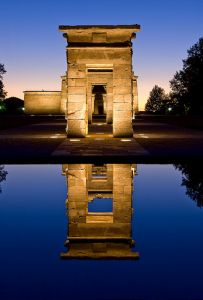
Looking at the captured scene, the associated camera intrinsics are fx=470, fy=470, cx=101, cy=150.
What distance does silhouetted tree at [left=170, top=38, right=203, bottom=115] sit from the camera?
60531mm

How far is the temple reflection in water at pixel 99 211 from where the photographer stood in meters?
4.73

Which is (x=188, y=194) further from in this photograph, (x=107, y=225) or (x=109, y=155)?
(x=109, y=155)

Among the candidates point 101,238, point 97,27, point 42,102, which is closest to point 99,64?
point 97,27

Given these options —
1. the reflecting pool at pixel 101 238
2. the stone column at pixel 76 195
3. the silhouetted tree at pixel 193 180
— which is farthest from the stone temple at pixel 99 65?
the reflecting pool at pixel 101 238

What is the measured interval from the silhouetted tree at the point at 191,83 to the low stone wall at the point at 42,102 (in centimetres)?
1733

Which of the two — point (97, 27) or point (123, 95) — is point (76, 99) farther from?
point (97, 27)

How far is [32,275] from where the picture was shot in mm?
3934

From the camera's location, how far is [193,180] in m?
9.27

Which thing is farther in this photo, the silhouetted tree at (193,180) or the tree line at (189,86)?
the tree line at (189,86)

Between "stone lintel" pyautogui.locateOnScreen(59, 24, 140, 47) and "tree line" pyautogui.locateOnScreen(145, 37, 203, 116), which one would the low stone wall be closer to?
"tree line" pyautogui.locateOnScreen(145, 37, 203, 116)

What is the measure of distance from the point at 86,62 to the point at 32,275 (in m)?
17.1

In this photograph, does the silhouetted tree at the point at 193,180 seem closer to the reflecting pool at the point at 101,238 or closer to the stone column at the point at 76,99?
the reflecting pool at the point at 101,238

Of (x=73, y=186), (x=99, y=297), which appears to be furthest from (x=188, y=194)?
(x=99, y=297)

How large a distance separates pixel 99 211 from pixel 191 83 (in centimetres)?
5704
